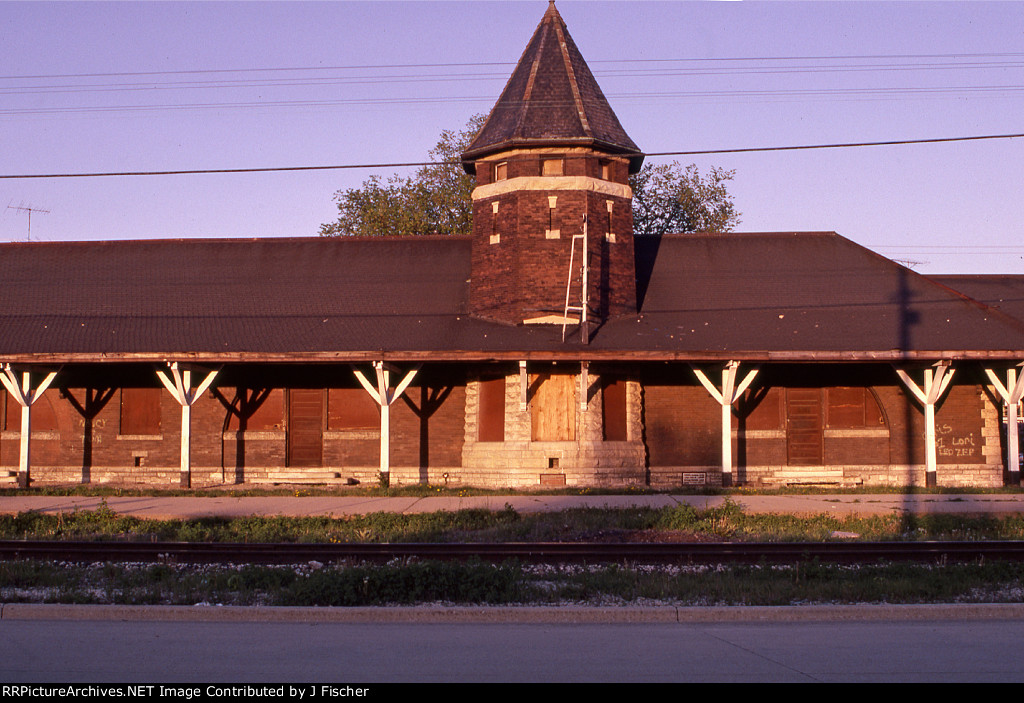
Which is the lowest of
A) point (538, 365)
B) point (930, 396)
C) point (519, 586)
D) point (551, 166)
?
point (519, 586)

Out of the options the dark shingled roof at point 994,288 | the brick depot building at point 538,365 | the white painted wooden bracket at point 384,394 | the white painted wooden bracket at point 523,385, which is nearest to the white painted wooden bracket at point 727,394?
the brick depot building at point 538,365

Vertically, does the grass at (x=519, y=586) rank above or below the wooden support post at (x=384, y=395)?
below

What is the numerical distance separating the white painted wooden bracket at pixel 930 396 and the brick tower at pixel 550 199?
20.9 feet

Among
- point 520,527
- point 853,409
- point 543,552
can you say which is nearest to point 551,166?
point 853,409

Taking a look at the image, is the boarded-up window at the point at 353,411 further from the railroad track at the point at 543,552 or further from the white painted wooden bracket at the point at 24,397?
the railroad track at the point at 543,552

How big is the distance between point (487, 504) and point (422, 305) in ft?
24.6

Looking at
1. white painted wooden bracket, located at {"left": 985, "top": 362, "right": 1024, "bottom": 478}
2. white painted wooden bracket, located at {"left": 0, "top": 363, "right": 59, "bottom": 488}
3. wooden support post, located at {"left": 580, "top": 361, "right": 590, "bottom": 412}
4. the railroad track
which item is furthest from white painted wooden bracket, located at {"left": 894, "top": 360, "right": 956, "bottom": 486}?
white painted wooden bracket, located at {"left": 0, "top": 363, "right": 59, "bottom": 488}

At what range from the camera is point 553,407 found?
22094 mm

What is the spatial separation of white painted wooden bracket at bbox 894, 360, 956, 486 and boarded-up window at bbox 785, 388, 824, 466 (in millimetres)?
2212

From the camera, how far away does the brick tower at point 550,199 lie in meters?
23.0

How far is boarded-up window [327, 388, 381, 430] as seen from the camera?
2356 cm

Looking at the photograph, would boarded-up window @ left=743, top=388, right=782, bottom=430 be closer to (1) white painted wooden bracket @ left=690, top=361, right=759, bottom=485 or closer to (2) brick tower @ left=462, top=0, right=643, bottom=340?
(1) white painted wooden bracket @ left=690, top=361, right=759, bottom=485

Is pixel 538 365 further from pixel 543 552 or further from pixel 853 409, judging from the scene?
pixel 543 552

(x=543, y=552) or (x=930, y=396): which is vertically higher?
(x=930, y=396)
